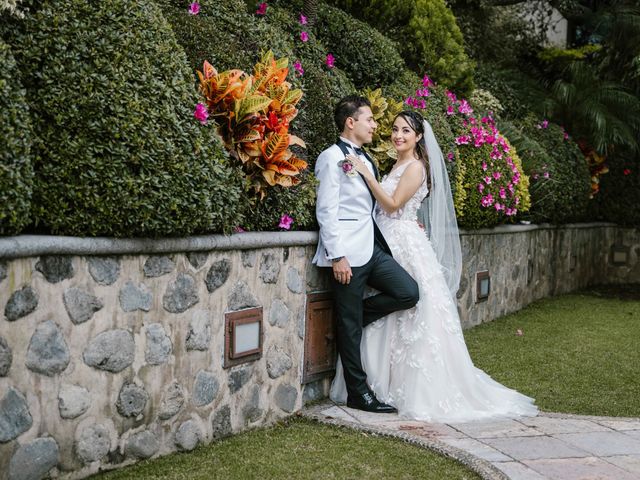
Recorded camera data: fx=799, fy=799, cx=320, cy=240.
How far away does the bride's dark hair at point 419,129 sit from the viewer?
586 centimetres

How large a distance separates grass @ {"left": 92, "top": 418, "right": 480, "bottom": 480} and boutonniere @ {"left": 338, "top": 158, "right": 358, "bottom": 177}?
1.69 m

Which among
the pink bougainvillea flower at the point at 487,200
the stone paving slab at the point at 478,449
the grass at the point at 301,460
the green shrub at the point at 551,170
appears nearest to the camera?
the grass at the point at 301,460

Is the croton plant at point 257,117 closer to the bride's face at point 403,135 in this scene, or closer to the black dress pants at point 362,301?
the black dress pants at point 362,301

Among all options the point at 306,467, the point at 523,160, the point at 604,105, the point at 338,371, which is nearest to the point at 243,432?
the point at 306,467

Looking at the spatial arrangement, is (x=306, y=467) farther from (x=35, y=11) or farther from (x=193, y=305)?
(x=35, y=11)

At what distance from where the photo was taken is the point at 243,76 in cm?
507

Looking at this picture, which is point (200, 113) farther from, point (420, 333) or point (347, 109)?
point (420, 333)

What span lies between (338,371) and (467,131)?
385 centimetres

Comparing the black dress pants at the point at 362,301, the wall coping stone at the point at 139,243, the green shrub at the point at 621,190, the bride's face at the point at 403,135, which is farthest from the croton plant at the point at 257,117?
the green shrub at the point at 621,190

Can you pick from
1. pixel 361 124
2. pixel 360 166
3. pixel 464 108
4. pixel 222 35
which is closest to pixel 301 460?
pixel 360 166

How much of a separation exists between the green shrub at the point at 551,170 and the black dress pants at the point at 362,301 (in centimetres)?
553

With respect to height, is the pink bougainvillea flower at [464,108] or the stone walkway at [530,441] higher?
the pink bougainvillea flower at [464,108]

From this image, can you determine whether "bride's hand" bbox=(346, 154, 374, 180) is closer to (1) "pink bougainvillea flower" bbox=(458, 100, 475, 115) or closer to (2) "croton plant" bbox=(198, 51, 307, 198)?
(2) "croton plant" bbox=(198, 51, 307, 198)

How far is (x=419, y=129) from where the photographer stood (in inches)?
232
